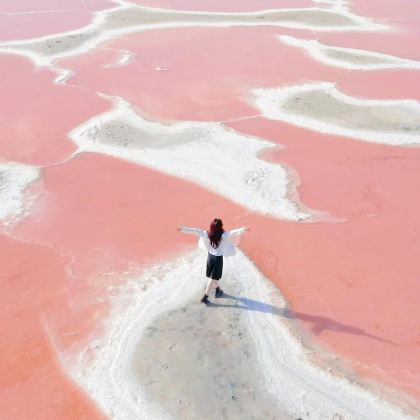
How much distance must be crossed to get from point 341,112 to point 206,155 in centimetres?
531

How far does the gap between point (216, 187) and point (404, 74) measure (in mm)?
11470

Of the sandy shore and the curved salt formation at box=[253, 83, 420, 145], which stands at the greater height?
the sandy shore

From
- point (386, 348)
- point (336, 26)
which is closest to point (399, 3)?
point (336, 26)

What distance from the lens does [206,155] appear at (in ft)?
47.0

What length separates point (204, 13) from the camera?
30.0 metres

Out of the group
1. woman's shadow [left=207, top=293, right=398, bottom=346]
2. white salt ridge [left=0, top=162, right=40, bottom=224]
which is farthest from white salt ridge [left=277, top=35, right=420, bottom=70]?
woman's shadow [left=207, top=293, right=398, bottom=346]

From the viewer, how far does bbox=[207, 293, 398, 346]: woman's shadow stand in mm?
8234

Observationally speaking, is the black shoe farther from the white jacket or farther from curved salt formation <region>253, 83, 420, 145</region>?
curved salt formation <region>253, 83, 420, 145</region>

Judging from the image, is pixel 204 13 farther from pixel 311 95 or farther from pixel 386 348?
pixel 386 348

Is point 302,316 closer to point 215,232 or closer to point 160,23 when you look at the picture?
point 215,232

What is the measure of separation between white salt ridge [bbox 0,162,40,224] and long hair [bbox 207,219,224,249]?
5.75 m

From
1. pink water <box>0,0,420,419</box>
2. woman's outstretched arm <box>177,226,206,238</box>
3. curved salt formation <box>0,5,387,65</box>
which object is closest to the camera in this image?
woman's outstretched arm <box>177,226,206,238</box>

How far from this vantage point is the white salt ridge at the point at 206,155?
1232 centimetres

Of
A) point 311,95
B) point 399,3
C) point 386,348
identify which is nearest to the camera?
point 386,348
